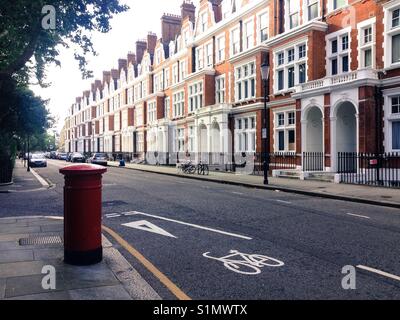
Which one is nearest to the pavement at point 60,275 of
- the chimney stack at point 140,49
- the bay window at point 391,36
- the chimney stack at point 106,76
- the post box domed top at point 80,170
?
the post box domed top at point 80,170

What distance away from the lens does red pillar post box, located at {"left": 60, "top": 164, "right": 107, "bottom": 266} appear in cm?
562

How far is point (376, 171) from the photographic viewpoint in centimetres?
1908

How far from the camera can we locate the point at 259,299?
14.7ft

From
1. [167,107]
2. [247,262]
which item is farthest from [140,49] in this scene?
[247,262]

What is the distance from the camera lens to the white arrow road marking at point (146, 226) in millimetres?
8250

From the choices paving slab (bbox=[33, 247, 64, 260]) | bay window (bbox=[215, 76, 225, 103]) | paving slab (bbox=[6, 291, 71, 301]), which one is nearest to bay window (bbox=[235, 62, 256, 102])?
bay window (bbox=[215, 76, 225, 103])

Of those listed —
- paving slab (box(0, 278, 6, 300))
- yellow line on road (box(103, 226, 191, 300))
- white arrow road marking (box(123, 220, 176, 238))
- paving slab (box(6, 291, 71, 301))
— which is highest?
paving slab (box(0, 278, 6, 300))

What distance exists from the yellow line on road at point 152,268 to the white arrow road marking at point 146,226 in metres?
0.73

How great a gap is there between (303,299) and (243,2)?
104 feet

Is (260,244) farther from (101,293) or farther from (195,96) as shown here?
(195,96)

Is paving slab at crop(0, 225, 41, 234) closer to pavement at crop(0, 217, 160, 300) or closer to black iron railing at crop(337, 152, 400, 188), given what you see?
pavement at crop(0, 217, 160, 300)

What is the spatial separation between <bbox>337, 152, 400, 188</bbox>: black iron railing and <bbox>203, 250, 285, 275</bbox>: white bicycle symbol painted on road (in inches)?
545

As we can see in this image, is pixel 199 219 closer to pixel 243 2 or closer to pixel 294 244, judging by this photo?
pixel 294 244
